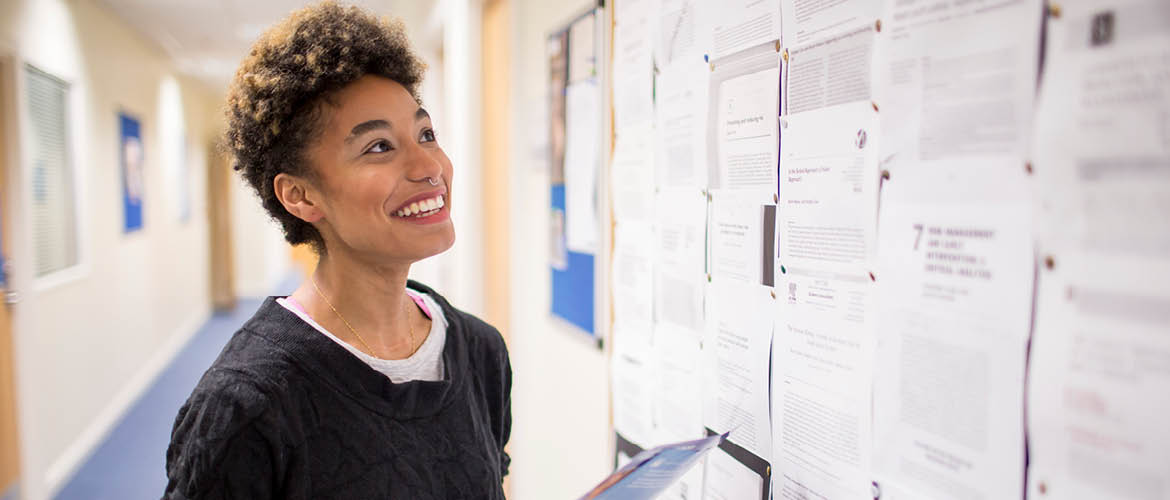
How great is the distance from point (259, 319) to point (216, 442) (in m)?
0.20

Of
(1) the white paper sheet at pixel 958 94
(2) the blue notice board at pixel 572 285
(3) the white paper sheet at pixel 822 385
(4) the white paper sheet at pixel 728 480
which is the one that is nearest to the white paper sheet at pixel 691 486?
(4) the white paper sheet at pixel 728 480

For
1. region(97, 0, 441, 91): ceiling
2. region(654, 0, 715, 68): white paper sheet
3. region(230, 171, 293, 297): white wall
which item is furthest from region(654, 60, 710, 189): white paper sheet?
region(230, 171, 293, 297): white wall

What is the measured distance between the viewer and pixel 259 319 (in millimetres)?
1015

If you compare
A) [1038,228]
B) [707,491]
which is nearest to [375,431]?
[707,491]

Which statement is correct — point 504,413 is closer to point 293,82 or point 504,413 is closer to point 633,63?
point 293,82

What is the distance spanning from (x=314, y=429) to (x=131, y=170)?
5241mm

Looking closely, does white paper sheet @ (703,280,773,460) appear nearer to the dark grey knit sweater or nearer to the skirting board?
the dark grey knit sweater

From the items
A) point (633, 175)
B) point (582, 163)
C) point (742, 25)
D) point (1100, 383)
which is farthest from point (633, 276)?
point (1100, 383)

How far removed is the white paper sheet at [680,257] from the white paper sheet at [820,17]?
353 millimetres

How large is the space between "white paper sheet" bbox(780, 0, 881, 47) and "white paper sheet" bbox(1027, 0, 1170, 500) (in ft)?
0.78

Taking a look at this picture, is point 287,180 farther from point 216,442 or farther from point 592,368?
point 592,368

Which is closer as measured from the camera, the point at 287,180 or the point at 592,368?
the point at 287,180

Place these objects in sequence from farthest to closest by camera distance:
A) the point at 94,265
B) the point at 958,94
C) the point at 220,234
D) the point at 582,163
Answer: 1. the point at 220,234
2. the point at 94,265
3. the point at 582,163
4. the point at 958,94

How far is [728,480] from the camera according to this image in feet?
3.84
